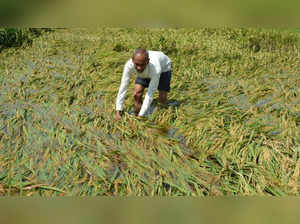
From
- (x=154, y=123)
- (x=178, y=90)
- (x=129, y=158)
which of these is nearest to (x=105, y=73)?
(x=178, y=90)

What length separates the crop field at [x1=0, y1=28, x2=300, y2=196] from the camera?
2074 millimetres

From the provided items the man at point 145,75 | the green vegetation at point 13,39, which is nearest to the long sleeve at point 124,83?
the man at point 145,75

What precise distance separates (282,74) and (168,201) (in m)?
4.89

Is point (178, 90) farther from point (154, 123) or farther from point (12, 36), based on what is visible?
point (12, 36)

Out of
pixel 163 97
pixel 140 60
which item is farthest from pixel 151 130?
pixel 140 60

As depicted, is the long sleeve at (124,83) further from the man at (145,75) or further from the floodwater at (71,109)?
the floodwater at (71,109)

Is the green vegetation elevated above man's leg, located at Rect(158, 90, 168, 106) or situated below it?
above

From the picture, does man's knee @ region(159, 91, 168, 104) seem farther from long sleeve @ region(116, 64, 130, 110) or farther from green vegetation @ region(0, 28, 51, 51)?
green vegetation @ region(0, 28, 51, 51)

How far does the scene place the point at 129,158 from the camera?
2348 mm

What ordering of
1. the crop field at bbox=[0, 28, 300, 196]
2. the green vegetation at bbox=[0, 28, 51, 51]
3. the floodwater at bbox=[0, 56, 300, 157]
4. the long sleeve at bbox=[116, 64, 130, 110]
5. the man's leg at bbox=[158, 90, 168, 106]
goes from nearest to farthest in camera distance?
the crop field at bbox=[0, 28, 300, 196] → the long sleeve at bbox=[116, 64, 130, 110] → the floodwater at bbox=[0, 56, 300, 157] → the man's leg at bbox=[158, 90, 168, 106] → the green vegetation at bbox=[0, 28, 51, 51]

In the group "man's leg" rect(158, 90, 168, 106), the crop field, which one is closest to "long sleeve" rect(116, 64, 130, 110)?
the crop field

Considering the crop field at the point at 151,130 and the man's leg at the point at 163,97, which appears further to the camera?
the man's leg at the point at 163,97

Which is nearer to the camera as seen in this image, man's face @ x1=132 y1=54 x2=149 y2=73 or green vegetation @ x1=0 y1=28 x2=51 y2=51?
man's face @ x1=132 y1=54 x2=149 y2=73

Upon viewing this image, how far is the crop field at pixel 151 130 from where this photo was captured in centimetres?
207
